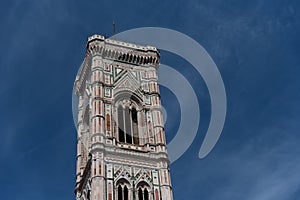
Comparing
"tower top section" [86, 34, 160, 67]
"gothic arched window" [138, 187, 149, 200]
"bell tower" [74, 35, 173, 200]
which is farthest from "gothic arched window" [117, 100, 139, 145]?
"tower top section" [86, 34, 160, 67]

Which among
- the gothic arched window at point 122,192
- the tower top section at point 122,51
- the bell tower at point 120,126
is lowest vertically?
the gothic arched window at point 122,192

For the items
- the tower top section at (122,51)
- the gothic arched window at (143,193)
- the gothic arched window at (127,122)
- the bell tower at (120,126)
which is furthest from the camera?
the tower top section at (122,51)

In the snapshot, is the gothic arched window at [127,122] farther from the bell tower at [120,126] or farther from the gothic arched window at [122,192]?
the gothic arched window at [122,192]

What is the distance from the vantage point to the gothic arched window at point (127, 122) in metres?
31.2

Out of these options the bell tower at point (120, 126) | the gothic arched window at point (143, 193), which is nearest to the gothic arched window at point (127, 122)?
the bell tower at point (120, 126)

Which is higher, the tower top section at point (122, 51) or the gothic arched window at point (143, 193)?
the tower top section at point (122, 51)

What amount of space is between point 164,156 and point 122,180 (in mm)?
3188

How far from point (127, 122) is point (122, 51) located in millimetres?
5965

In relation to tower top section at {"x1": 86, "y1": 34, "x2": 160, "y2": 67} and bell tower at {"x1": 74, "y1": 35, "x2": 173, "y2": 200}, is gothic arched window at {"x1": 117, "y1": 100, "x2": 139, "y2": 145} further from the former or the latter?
tower top section at {"x1": 86, "y1": 34, "x2": 160, "y2": 67}

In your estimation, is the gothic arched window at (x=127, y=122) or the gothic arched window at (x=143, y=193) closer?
the gothic arched window at (x=143, y=193)

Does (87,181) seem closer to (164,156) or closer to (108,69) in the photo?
(164,156)

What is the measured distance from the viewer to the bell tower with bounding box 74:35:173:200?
1118 inches

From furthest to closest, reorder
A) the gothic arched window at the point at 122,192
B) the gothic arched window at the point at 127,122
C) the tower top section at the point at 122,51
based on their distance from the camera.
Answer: the tower top section at the point at 122,51 < the gothic arched window at the point at 127,122 < the gothic arched window at the point at 122,192

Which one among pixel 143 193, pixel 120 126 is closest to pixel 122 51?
pixel 120 126
